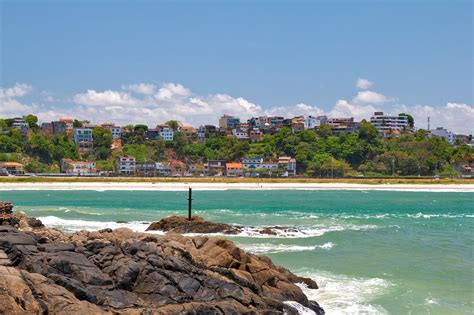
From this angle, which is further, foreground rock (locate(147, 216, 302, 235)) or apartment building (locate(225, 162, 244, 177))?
apartment building (locate(225, 162, 244, 177))

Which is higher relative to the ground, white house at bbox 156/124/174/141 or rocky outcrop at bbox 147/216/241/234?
white house at bbox 156/124/174/141

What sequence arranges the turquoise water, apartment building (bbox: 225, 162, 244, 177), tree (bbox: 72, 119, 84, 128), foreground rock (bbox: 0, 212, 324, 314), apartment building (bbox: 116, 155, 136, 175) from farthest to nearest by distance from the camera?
1. tree (bbox: 72, 119, 84, 128)
2. apartment building (bbox: 116, 155, 136, 175)
3. apartment building (bbox: 225, 162, 244, 177)
4. the turquoise water
5. foreground rock (bbox: 0, 212, 324, 314)

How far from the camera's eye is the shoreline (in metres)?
103

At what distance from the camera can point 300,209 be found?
6075cm

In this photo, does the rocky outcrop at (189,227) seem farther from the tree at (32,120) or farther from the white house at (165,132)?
the tree at (32,120)

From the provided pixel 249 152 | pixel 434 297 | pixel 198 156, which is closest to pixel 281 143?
pixel 249 152

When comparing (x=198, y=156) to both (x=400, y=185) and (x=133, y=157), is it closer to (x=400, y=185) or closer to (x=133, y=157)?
(x=133, y=157)

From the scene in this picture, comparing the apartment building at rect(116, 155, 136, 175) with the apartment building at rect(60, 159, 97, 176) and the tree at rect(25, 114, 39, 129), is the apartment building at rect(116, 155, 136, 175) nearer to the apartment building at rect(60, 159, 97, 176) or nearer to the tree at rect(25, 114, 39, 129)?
the apartment building at rect(60, 159, 97, 176)

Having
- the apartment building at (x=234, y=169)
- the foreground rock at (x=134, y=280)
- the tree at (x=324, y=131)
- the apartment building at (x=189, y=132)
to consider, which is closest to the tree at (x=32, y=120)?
the apartment building at (x=189, y=132)

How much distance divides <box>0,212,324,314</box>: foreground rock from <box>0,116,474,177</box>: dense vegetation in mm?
121570

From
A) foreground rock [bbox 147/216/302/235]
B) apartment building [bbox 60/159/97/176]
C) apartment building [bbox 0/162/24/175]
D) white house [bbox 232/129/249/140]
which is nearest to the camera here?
foreground rock [bbox 147/216/302/235]

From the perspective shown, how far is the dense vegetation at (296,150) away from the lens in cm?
14525

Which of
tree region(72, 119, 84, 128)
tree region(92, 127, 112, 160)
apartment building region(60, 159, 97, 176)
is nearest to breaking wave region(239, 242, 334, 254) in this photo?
apartment building region(60, 159, 97, 176)

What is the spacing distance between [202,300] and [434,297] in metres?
9.92
